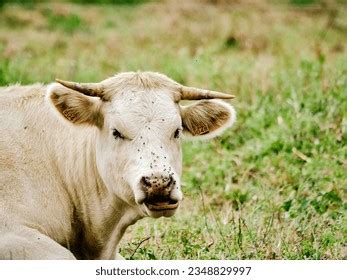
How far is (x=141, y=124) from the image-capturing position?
17.4 ft

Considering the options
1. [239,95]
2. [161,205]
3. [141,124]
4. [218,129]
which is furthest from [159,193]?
[239,95]

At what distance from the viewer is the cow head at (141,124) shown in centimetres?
504

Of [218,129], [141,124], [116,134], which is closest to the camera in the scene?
[141,124]

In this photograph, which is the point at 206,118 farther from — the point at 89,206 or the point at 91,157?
the point at 89,206

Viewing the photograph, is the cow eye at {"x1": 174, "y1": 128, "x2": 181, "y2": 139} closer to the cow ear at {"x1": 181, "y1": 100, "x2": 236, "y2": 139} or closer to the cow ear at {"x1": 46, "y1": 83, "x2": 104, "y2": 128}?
the cow ear at {"x1": 181, "y1": 100, "x2": 236, "y2": 139}

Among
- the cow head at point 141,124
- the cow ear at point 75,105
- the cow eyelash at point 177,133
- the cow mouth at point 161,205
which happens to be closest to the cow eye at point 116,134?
the cow head at point 141,124

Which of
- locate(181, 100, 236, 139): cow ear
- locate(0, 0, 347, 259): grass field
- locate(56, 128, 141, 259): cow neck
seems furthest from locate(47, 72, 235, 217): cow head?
locate(0, 0, 347, 259): grass field

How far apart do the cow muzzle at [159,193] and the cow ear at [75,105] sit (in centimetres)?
83

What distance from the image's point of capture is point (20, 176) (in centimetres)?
562

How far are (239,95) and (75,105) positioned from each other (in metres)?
4.20

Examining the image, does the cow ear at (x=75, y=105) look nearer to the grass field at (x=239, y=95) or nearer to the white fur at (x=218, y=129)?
the white fur at (x=218, y=129)

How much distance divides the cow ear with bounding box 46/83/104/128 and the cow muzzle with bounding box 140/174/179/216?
83cm

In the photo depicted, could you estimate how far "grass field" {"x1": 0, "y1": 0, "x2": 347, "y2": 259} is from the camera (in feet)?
21.0

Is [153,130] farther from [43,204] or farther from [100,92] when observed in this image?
[43,204]
